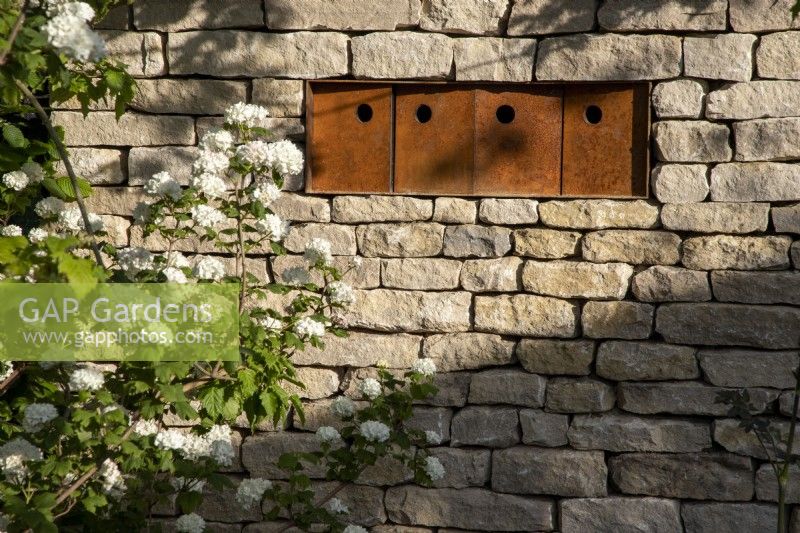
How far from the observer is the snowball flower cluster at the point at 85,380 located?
2.68 meters

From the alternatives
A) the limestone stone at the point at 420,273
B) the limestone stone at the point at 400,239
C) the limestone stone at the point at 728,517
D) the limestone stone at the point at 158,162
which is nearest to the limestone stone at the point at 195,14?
the limestone stone at the point at 158,162

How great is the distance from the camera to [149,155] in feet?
11.8

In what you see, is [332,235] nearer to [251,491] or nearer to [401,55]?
[401,55]

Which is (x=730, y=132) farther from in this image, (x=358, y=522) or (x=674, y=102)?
(x=358, y=522)

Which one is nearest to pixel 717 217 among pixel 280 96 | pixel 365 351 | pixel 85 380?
pixel 365 351

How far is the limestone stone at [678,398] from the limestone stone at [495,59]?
3.73ft

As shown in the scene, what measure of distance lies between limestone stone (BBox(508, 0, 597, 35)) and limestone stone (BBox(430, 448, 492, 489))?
146 cm

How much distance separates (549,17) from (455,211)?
734 mm

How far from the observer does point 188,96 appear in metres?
3.56

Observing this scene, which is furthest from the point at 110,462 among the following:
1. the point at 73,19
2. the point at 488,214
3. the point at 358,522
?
the point at 488,214

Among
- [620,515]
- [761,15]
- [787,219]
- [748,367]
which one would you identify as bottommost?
[620,515]

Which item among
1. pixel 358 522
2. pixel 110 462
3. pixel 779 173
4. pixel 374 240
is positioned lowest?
pixel 358 522

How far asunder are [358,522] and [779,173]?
1.87 meters

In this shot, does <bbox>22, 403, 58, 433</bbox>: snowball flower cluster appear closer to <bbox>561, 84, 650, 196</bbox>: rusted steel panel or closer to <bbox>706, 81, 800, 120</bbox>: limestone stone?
<bbox>561, 84, 650, 196</bbox>: rusted steel panel
